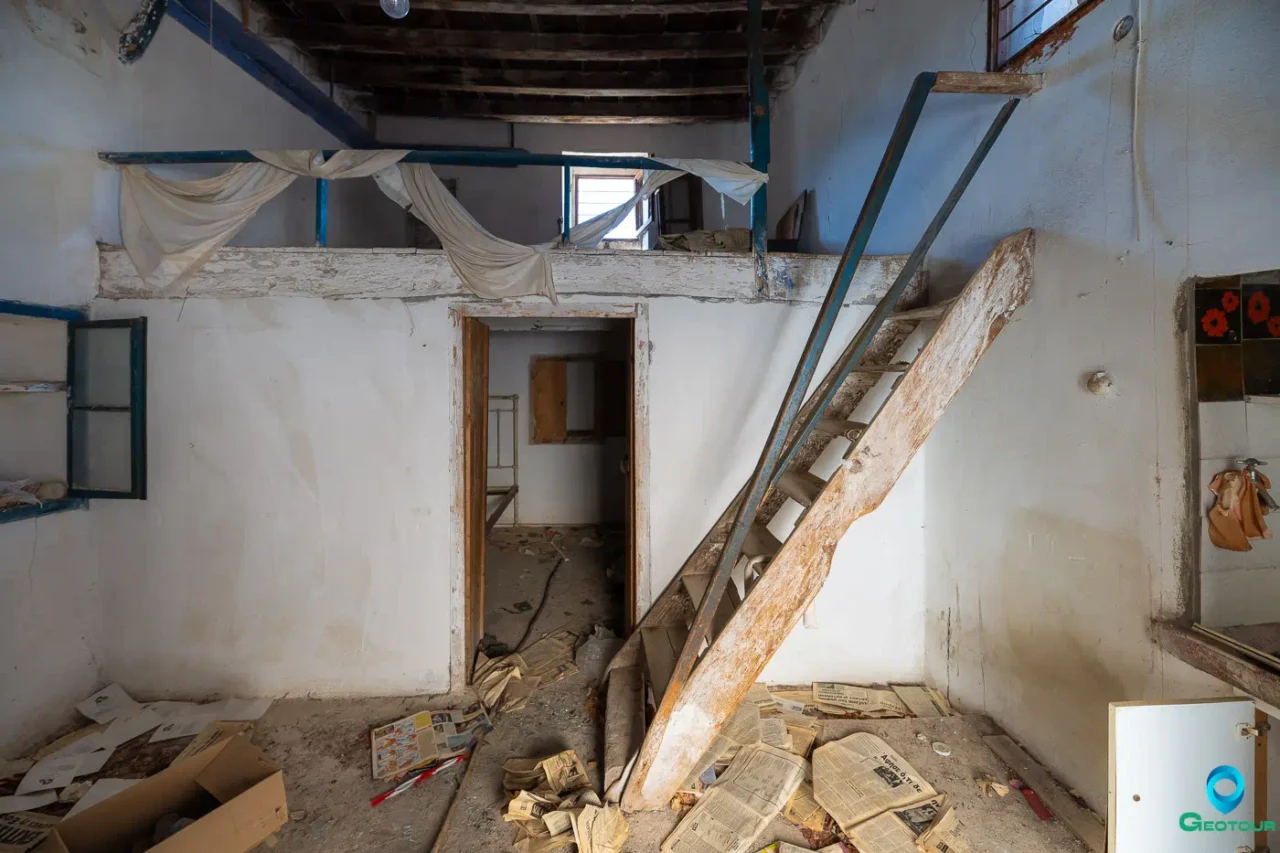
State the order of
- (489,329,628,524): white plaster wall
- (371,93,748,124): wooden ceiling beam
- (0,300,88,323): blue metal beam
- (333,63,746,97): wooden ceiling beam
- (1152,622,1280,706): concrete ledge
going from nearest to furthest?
1. (1152,622,1280,706): concrete ledge
2. (0,300,88,323): blue metal beam
3. (333,63,746,97): wooden ceiling beam
4. (371,93,748,124): wooden ceiling beam
5. (489,329,628,524): white plaster wall

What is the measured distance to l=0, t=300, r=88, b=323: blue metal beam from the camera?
2.21m

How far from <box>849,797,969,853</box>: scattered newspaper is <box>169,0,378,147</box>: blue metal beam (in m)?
5.06

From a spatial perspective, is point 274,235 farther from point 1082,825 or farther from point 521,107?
point 1082,825

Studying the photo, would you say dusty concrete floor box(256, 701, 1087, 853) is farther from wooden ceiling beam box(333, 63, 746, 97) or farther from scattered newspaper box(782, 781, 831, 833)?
wooden ceiling beam box(333, 63, 746, 97)

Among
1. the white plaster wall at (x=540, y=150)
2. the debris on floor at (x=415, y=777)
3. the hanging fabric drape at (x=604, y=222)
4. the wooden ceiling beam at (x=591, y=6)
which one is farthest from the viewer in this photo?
the white plaster wall at (x=540, y=150)

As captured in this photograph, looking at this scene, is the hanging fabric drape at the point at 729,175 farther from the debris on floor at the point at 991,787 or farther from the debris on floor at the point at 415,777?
the debris on floor at the point at 415,777

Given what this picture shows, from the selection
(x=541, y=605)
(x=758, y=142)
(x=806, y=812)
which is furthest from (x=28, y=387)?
(x=806, y=812)

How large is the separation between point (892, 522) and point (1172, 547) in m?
1.19

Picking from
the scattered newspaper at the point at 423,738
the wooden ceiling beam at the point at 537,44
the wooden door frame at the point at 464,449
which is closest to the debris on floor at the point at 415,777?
the scattered newspaper at the point at 423,738

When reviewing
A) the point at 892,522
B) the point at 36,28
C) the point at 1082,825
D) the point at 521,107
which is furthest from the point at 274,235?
the point at 1082,825

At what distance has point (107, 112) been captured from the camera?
102 inches

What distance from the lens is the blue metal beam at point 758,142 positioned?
2645 millimetres

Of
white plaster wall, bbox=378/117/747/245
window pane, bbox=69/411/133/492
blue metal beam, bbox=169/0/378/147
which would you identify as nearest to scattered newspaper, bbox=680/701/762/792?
window pane, bbox=69/411/133/492

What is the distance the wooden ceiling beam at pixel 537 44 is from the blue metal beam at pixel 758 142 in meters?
1.20
